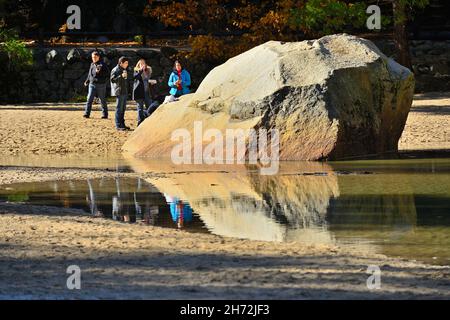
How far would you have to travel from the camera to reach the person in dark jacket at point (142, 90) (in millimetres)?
23703

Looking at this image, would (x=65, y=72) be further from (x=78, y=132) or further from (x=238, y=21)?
(x=78, y=132)

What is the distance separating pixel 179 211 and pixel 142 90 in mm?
11403

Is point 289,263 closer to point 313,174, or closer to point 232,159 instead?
point 313,174

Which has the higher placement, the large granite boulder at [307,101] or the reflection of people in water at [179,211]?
the large granite boulder at [307,101]

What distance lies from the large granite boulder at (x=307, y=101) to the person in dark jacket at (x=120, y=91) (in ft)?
10.3

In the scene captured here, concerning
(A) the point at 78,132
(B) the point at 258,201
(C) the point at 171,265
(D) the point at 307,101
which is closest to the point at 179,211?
(B) the point at 258,201

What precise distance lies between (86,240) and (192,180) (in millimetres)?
5854

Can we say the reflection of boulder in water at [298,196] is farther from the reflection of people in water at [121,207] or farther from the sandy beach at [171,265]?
the sandy beach at [171,265]

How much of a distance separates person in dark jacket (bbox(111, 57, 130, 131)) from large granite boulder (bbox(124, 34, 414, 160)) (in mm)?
3138

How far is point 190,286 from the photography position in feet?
26.2

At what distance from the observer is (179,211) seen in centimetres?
1262

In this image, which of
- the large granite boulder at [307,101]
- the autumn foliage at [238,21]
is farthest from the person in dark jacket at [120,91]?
the autumn foliage at [238,21]
